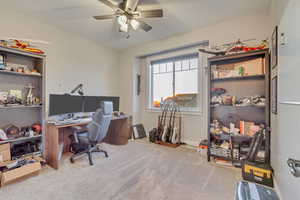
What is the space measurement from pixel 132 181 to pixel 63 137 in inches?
78.3

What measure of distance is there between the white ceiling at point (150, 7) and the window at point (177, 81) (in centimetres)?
81

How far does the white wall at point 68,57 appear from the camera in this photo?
8.20 feet

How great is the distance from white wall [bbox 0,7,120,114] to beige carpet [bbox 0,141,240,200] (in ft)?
5.60

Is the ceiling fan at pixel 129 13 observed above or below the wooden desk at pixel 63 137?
above

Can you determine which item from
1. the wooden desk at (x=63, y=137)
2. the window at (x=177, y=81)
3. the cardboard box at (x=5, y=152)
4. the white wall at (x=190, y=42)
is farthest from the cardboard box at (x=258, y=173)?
the cardboard box at (x=5, y=152)

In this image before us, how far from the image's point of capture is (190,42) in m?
3.29

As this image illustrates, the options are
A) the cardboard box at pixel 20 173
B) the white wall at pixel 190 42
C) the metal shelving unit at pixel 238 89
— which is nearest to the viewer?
the cardboard box at pixel 20 173

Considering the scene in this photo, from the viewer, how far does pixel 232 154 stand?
2.42 metres

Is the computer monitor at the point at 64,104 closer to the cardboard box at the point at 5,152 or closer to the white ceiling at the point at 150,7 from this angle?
the cardboard box at the point at 5,152

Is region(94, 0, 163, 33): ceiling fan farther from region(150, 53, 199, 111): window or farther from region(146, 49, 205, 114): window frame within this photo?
region(150, 53, 199, 111): window

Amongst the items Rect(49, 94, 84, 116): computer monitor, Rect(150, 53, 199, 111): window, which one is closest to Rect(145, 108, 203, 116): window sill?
Rect(150, 53, 199, 111): window

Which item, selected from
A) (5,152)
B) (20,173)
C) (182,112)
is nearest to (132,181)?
(20,173)

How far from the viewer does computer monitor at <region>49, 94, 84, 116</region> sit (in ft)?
8.49

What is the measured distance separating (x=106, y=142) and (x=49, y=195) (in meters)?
2.22
